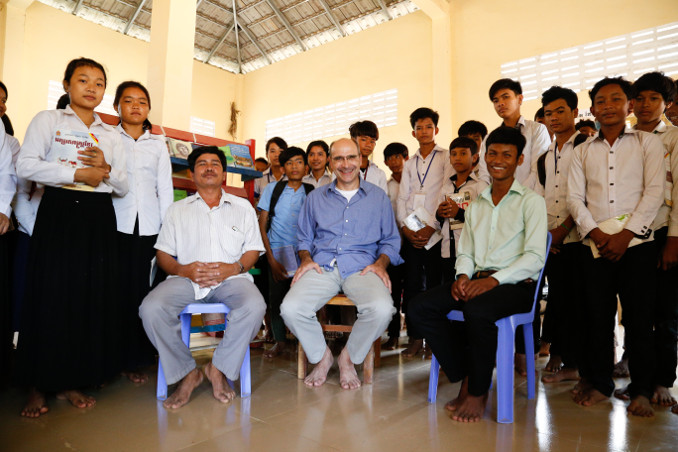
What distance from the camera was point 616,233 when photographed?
2250 millimetres

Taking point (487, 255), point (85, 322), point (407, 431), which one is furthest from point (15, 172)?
point (487, 255)

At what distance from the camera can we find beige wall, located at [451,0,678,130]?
21.6ft

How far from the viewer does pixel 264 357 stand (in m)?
3.34

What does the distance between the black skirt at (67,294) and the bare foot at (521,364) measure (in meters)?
2.45

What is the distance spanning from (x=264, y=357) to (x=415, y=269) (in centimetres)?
130

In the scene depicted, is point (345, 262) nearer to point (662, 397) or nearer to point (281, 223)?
point (281, 223)

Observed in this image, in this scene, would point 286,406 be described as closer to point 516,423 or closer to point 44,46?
point 516,423

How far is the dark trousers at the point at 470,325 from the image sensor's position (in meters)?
2.07

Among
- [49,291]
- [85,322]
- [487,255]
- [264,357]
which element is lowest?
[264,357]

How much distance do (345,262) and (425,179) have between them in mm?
1108

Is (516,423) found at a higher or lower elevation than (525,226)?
lower

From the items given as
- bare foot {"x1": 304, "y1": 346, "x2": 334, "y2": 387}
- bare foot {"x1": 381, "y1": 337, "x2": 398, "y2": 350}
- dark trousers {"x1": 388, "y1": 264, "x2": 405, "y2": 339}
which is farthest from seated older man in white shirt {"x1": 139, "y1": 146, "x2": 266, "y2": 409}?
bare foot {"x1": 381, "y1": 337, "x2": 398, "y2": 350}

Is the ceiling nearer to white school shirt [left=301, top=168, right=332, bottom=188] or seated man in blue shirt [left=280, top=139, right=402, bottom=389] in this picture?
white school shirt [left=301, top=168, right=332, bottom=188]

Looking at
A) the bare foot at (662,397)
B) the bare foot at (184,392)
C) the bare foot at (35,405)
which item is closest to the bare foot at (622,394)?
the bare foot at (662,397)
